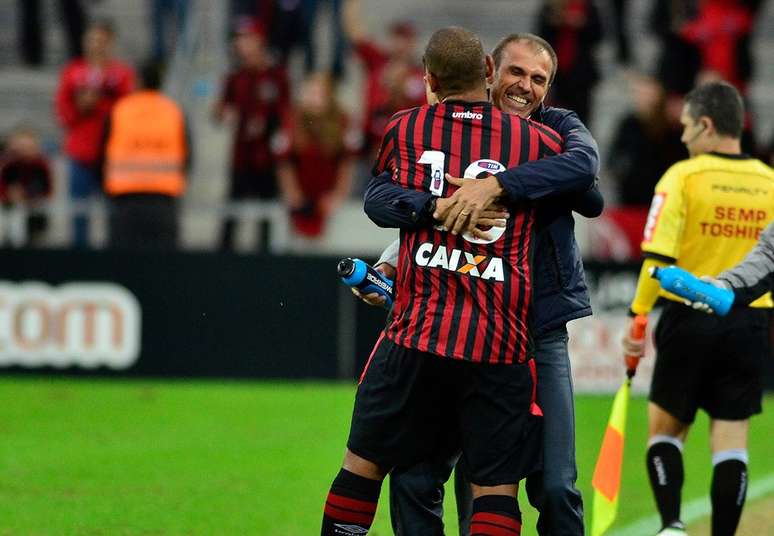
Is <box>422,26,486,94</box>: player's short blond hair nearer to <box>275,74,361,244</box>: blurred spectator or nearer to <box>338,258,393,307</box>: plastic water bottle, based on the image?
<box>338,258,393,307</box>: plastic water bottle

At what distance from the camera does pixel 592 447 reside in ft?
34.8

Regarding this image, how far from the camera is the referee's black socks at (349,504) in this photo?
5.61m

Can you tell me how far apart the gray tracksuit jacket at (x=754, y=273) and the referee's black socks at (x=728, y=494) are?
968 mm

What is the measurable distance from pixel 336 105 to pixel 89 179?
2518mm

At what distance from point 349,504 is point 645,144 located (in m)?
9.71

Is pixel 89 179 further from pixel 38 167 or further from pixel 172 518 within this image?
pixel 172 518

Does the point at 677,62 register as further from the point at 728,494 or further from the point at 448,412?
the point at 448,412

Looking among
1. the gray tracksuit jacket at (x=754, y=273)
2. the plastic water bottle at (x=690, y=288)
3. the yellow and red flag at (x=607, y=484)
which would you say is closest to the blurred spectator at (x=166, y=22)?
the yellow and red flag at (x=607, y=484)

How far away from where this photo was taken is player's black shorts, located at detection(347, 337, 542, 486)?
5.42m

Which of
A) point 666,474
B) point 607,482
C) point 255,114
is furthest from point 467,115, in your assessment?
point 255,114

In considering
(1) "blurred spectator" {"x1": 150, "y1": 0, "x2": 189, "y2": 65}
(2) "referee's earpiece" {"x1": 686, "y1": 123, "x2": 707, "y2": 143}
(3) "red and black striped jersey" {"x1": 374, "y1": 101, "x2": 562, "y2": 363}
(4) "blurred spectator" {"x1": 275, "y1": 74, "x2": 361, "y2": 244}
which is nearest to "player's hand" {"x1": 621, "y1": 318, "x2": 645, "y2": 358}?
(2) "referee's earpiece" {"x1": 686, "y1": 123, "x2": 707, "y2": 143}

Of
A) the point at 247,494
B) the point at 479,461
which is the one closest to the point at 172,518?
the point at 247,494

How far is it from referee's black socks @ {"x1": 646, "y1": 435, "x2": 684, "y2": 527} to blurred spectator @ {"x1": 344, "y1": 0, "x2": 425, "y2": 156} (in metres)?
7.21

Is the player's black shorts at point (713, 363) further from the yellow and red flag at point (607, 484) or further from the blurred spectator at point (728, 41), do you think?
the blurred spectator at point (728, 41)
